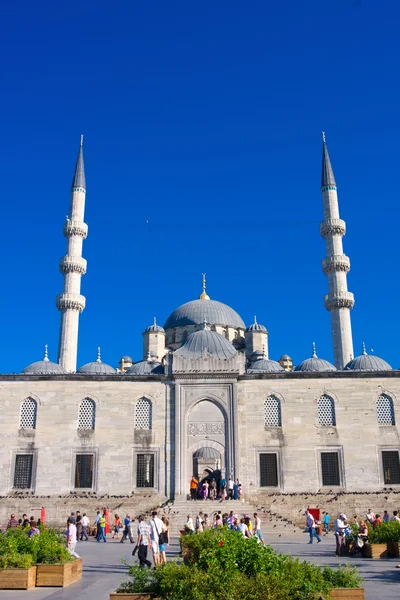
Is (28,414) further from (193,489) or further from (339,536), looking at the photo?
(339,536)

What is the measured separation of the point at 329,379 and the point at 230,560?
21.9 metres

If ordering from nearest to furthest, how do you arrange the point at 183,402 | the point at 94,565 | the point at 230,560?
the point at 230,560 → the point at 94,565 → the point at 183,402

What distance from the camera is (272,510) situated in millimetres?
26250

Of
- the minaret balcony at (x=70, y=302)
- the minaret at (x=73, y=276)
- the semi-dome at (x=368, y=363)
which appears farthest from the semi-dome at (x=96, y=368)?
the semi-dome at (x=368, y=363)

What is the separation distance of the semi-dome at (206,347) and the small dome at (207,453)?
442 centimetres

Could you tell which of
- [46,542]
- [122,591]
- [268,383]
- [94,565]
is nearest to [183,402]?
[268,383]

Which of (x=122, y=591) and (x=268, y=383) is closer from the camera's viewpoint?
(x=122, y=591)

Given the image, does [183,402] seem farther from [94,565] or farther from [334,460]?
[94,565]

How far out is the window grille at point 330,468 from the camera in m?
27.3

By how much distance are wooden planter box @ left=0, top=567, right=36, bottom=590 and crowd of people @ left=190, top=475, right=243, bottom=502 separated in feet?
51.2

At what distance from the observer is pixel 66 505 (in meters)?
26.5

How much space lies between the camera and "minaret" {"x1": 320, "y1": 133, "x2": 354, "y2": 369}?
1538 inches

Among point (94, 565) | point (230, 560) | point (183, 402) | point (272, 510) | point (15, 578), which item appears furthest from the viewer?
point (183, 402)

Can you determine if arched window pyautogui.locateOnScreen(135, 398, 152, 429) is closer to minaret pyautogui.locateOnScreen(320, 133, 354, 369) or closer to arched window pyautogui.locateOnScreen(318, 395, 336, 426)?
arched window pyautogui.locateOnScreen(318, 395, 336, 426)
